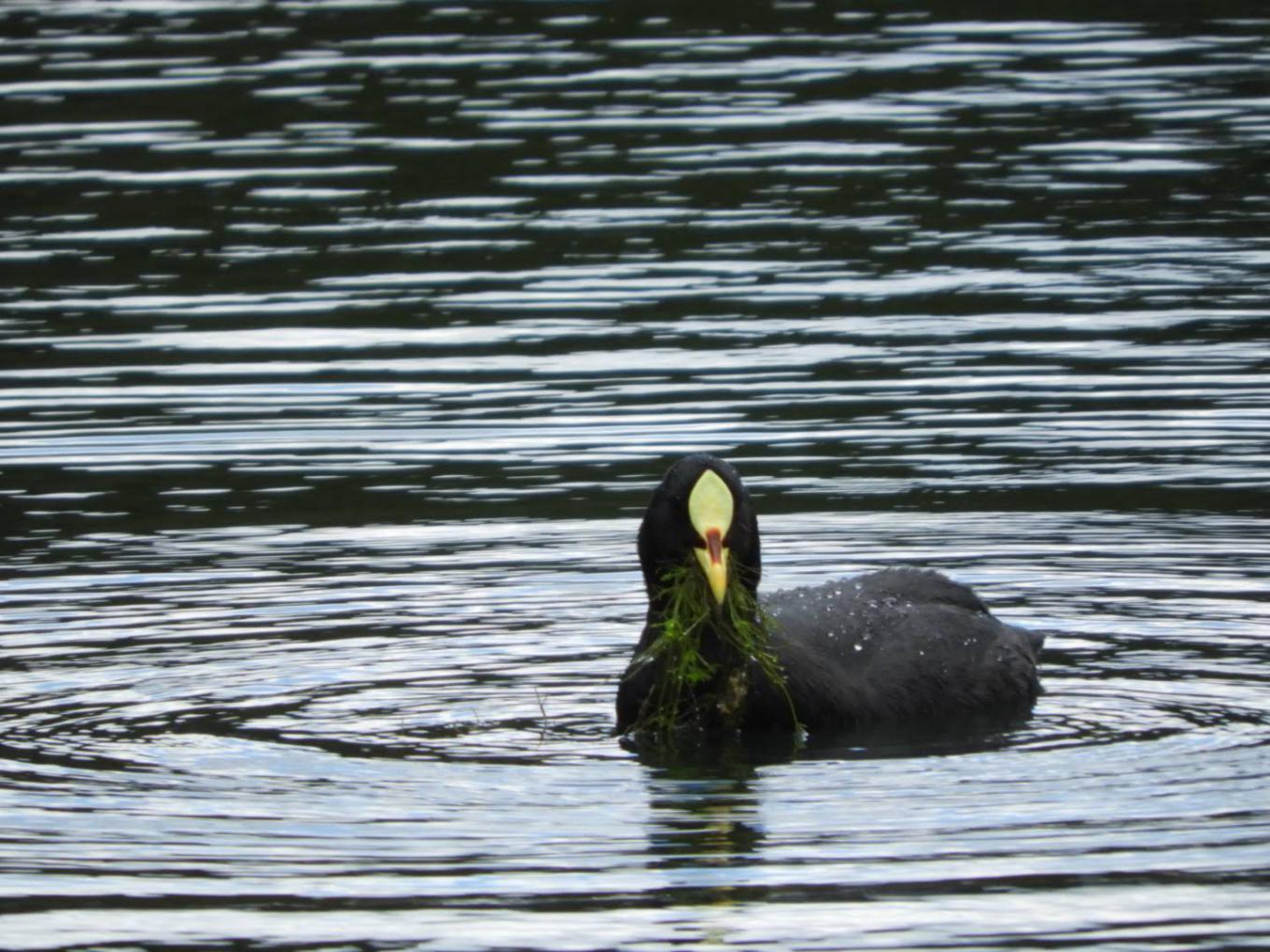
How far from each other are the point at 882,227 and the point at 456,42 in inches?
315

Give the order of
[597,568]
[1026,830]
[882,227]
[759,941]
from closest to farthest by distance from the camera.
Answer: [759,941], [1026,830], [597,568], [882,227]

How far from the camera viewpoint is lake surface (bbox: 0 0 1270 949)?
8.61m

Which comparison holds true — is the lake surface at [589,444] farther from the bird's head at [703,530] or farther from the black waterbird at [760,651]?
the bird's head at [703,530]

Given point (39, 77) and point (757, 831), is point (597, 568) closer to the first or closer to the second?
point (757, 831)

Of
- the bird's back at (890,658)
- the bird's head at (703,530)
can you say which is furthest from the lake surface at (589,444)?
the bird's head at (703,530)

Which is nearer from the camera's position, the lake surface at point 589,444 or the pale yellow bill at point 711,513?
the lake surface at point 589,444

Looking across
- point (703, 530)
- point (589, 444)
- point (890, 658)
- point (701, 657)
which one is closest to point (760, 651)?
point (701, 657)

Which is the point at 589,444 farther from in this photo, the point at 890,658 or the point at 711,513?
the point at 711,513

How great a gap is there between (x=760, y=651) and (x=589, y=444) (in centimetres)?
491

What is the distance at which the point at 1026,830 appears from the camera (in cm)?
877

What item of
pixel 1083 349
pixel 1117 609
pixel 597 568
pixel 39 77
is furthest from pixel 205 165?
pixel 1117 609

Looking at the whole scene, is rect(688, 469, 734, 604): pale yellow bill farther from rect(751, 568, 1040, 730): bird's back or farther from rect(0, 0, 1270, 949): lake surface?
rect(0, 0, 1270, 949): lake surface

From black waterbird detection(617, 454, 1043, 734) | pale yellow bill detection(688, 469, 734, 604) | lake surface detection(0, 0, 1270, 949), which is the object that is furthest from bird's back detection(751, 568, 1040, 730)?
pale yellow bill detection(688, 469, 734, 604)

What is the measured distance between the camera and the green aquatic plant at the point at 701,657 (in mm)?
10188
